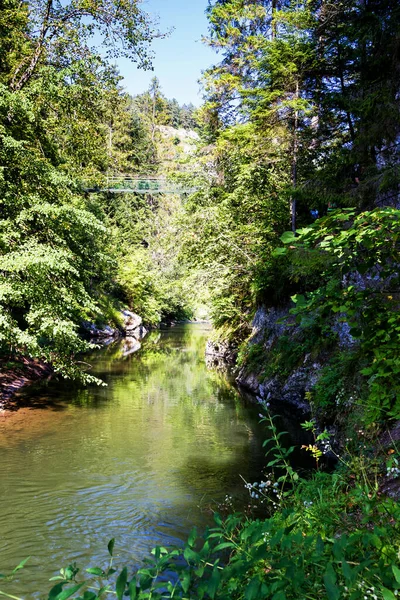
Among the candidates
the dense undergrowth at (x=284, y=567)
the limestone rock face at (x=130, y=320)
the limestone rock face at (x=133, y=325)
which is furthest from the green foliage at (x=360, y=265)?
the limestone rock face at (x=130, y=320)

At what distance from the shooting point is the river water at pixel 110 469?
5316 millimetres

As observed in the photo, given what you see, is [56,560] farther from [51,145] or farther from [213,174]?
[213,174]

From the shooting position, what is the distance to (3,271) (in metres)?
10.7

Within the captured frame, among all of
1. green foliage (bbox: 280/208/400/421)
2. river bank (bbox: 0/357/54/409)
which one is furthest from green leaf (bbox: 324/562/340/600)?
river bank (bbox: 0/357/54/409)

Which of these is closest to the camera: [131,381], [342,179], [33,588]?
[33,588]

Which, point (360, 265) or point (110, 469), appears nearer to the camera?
point (360, 265)

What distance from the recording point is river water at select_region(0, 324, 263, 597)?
5.32 metres

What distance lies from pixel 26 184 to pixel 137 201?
3869 centimetres

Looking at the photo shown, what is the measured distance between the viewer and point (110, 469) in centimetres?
761

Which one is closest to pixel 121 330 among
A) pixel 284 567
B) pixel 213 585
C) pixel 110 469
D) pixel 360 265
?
pixel 110 469

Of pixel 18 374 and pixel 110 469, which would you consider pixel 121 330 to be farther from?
pixel 110 469

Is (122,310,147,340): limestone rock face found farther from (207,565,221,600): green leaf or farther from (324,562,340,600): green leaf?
(324,562,340,600): green leaf

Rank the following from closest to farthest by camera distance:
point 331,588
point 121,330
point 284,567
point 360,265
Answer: point 331,588 → point 284,567 → point 360,265 → point 121,330

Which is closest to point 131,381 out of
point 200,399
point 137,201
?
point 200,399
